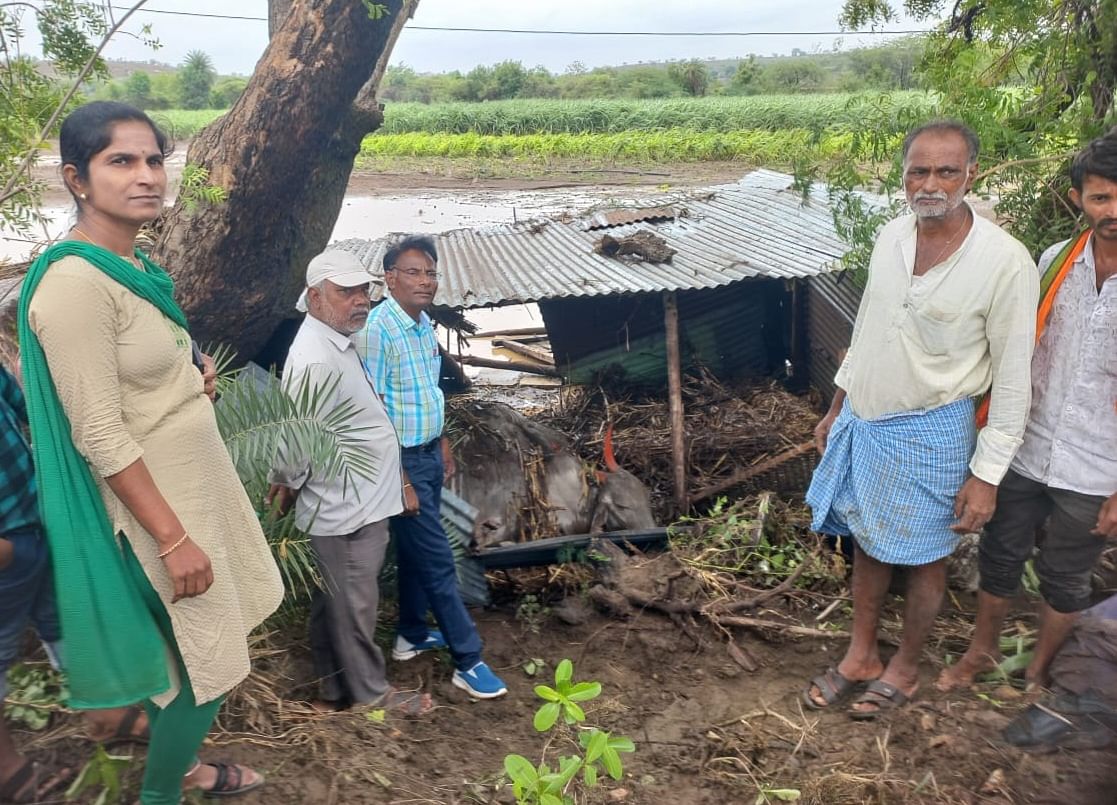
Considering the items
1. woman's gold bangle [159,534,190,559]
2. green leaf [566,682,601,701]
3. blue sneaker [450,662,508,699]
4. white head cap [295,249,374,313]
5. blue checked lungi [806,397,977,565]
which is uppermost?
white head cap [295,249,374,313]

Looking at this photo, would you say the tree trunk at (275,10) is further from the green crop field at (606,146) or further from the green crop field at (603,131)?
the green crop field at (603,131)

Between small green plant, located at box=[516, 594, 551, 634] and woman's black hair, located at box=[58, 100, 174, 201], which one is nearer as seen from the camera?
woman's black hair, located at box=[58, 100, 174, 201]

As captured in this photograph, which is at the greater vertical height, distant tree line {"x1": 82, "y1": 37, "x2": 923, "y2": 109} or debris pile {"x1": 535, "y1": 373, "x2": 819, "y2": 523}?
distant tree line {"x1": 82, "y1": 37, "x2": 923, "y2": 109}

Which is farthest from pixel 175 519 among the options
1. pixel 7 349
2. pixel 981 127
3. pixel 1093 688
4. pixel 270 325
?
pixel 981 127

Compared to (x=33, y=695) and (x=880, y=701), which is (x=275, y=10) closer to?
(x=33, y=695)

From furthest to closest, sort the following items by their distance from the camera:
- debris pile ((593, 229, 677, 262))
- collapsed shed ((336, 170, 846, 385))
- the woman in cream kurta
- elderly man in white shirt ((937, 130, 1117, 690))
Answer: collapsed shed ((336, 170, 846, 385)) → debris pile ((593, 229, 677, 262)) → elderly man in white shirt ((937, 130, 1117, 690)) → the woman in cream kurta

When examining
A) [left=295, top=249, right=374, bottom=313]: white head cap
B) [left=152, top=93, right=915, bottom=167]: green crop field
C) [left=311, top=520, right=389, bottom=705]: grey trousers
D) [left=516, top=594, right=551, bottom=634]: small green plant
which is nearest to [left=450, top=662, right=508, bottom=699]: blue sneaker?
[left=311, top=520, right=389, bottom=705]: grey trousers

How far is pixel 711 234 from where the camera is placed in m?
6.87

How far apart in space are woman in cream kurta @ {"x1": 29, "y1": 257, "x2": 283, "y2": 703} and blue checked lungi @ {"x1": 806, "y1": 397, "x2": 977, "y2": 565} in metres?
1.95

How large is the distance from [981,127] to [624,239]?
8.69 ft

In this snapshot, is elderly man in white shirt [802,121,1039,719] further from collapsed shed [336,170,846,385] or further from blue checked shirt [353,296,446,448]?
collapsed shed [336,170,846,385]

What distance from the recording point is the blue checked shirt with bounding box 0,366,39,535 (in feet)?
6.70

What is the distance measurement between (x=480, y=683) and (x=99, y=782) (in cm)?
157

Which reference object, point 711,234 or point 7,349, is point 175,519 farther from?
point 711,234
